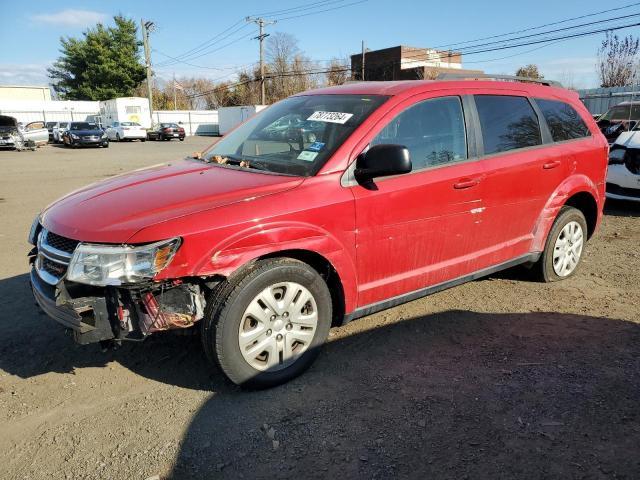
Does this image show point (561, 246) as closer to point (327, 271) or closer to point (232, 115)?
point (327, 271)

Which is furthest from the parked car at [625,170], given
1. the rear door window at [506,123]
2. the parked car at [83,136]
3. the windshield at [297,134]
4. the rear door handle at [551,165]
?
the parked car at [83,136]

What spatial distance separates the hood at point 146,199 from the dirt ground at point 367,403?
1.04 metres

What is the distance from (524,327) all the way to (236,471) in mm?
2591

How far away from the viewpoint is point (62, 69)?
59.7 meters

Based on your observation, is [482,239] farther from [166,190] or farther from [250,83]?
[250,83]

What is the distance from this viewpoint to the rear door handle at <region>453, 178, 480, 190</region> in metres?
3.67

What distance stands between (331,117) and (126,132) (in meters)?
37.9

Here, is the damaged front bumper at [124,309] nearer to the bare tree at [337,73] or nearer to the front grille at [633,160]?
the front grille at [633,160]

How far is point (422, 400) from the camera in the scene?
3.00 m

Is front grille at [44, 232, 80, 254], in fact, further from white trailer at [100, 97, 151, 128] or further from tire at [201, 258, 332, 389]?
white trailer at [100, 97, 151, 128]

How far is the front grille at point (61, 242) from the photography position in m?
2.83

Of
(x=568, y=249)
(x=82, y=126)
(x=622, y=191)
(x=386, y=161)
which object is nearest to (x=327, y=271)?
(x=386, y=161)

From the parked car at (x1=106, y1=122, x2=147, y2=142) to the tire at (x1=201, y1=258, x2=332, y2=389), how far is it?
38366 millimetres

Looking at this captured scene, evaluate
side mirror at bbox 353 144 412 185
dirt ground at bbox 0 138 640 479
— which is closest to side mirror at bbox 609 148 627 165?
dirt ground at bbox 0 138 640 479
